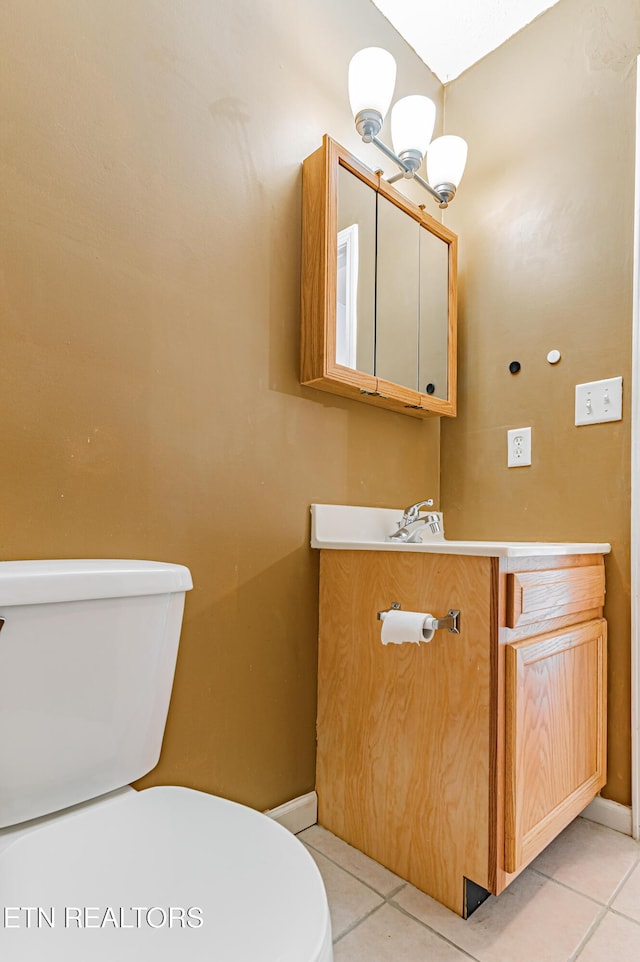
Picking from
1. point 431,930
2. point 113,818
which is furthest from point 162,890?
point 431,930

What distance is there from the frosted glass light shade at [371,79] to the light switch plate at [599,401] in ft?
3.02

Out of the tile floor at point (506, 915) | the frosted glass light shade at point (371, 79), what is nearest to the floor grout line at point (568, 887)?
the tile floor at point (506, 915)

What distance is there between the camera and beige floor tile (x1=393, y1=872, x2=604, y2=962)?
0.98 meters

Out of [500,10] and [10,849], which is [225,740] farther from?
[500,10]

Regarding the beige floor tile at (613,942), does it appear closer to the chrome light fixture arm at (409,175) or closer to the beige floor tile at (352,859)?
the beige floor tile at (352,859)

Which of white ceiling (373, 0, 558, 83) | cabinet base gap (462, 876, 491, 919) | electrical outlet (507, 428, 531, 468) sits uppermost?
white ceiling (373, 0, 558, 83)

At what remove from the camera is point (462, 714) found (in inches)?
41.6

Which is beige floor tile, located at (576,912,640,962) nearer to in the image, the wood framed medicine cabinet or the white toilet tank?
the white toilet tank

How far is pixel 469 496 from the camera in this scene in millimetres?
1756

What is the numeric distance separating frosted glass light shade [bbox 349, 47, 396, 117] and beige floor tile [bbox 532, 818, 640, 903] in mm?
1883

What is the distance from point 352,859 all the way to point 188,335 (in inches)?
48.2

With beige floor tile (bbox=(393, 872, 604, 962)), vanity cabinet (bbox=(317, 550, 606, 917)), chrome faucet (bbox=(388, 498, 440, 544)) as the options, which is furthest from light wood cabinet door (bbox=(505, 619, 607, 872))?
chrome faucet (bbox=(388, 498, 440, 544))

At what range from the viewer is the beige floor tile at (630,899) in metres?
1.08

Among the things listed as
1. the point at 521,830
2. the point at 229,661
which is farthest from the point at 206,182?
the point at 521,830
